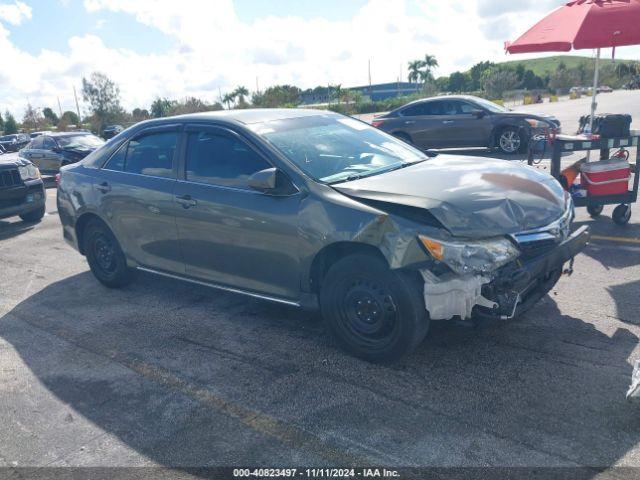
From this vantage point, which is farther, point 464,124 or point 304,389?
point 464,124

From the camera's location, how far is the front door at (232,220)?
418 centimetres

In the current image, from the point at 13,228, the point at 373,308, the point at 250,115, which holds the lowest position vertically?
the point at 13,228

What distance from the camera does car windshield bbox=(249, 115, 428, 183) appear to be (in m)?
4.31

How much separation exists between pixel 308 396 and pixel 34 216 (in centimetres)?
840

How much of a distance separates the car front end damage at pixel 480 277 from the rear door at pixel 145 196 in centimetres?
245

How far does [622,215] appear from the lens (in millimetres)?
6902

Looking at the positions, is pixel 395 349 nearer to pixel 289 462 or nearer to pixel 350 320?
pixel 350 320

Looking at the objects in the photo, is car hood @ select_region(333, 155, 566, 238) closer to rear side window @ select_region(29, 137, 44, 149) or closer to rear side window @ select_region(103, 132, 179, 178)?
rear side window @ select_region(103, 132, 179, 178)

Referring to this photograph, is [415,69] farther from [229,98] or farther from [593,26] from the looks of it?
[593,26]

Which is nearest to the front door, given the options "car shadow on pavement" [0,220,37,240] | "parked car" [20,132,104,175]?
"car shadow on pavement" [0,220,37,240]

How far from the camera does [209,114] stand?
16.7 feet

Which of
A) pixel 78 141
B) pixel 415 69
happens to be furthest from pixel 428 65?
pixel 78 141

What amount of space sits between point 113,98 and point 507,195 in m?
58.8

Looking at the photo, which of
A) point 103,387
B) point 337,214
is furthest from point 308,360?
point 103,387
